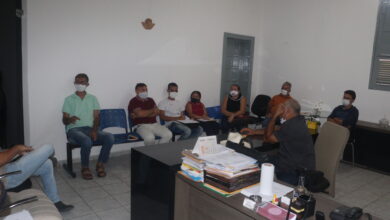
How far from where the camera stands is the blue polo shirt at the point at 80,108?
4.23 m

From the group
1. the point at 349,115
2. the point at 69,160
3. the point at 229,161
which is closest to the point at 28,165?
the point at 69,160

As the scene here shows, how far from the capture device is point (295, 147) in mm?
2656

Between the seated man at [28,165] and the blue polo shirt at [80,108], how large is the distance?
4.22 ft

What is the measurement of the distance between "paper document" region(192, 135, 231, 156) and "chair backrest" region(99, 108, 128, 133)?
290 centimetres

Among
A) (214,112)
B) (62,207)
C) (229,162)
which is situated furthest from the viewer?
(214,112)

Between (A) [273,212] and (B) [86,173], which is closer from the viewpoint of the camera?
(A) [273,212]

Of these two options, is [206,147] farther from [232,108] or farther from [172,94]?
[232,108]

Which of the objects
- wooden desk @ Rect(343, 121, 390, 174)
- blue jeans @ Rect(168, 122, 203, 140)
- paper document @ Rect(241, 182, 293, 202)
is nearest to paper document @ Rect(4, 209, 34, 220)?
paper document @ Rect(241, 182, 293, 202)

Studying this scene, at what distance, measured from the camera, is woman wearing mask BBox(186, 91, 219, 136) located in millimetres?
5340

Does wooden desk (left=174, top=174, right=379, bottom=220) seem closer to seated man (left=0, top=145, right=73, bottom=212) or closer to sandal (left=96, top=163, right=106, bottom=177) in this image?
seated man (left=0, top=145, right=73, bottom=212)

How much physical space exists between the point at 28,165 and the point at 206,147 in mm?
1560

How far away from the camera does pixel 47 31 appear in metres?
4.21

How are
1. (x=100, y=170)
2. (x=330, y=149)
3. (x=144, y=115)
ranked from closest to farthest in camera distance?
(x=330, y=149)
(x=100, y=170)
(x=144, y=115)

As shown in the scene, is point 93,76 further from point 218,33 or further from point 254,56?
point 254,56
